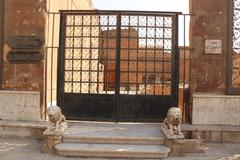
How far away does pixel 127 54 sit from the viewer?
9.62 m

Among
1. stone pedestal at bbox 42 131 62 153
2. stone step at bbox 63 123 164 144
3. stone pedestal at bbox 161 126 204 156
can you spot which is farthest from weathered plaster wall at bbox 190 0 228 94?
stone pedestal at bbox 42 131 62 153

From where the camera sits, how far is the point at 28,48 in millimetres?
9078

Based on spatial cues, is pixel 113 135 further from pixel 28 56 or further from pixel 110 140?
pixel 28 56

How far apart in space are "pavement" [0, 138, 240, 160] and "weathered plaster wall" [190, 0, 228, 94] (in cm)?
A: 145

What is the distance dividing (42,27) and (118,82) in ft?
7.26

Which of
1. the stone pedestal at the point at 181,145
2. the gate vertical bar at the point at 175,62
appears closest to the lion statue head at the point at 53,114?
the stone pedestal at the point at 181,145

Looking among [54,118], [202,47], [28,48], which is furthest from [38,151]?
[202,47]

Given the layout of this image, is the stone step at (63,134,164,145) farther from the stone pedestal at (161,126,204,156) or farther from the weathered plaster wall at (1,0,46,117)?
the weathered plaster wall at (1,0,46,117)

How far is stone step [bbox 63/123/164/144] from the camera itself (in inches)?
303

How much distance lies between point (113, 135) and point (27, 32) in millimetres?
3282

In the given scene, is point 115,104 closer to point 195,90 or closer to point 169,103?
point 169,103

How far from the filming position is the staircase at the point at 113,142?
7.25 meters

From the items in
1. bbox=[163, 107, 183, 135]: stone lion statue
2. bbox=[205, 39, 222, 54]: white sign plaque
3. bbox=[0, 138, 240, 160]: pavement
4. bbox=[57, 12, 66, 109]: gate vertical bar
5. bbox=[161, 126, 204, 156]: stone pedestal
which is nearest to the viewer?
bbox=[0, 138, 240, 160]: pavement

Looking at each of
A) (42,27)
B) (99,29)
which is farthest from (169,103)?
(42,27)
